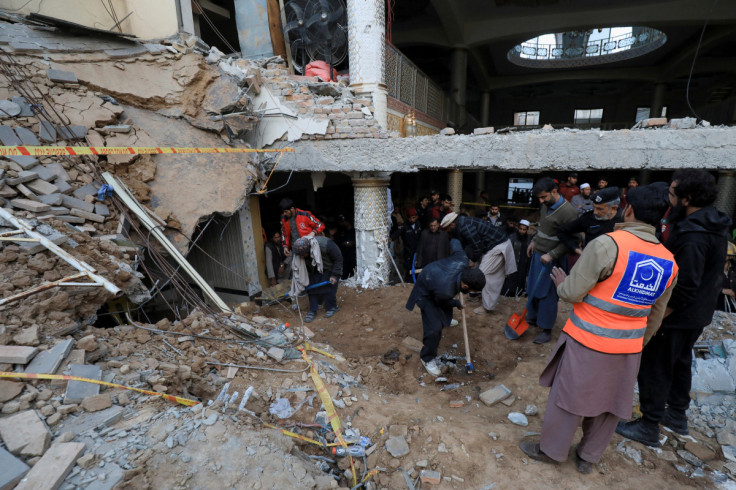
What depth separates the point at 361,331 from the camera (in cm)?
457

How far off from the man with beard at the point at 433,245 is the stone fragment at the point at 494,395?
1950mm

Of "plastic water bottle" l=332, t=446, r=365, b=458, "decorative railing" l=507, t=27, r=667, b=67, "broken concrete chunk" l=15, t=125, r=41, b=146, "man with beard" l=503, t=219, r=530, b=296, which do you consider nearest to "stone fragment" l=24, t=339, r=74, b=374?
"plastic water bottle" l=332, t=446, r=365, b=458

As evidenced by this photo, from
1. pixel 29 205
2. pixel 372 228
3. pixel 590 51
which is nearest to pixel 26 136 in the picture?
pixel 29 205

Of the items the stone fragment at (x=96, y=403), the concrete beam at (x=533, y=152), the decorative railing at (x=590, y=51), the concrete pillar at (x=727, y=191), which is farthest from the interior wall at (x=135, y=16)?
the concrete pillar at (x=727, y=191)

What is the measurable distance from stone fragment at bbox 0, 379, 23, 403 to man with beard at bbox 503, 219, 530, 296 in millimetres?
5380

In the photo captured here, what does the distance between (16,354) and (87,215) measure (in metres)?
2.10

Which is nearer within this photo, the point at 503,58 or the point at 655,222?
the point at 655,222

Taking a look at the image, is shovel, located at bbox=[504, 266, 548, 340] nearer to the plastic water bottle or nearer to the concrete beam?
the concrete beam

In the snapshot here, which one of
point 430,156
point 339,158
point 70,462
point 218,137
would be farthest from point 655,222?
point 218,137

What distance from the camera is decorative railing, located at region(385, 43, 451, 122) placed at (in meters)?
6.30

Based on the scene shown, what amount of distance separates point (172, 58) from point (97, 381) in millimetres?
4855

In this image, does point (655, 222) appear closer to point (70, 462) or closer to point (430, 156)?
point (430, 156)

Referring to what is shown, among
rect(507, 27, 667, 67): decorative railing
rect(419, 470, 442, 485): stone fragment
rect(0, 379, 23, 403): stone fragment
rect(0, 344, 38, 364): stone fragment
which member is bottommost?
rect(419, 470, 442, 485): stone fragment

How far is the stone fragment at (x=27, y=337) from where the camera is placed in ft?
7.20
